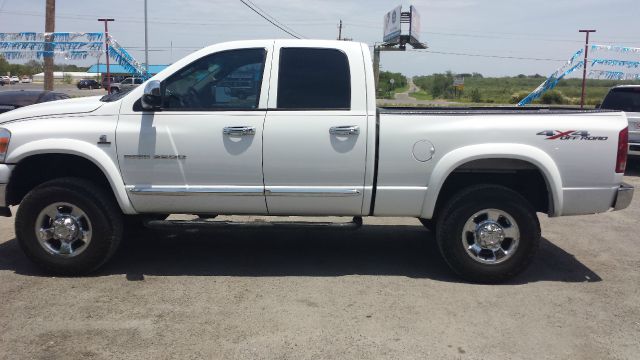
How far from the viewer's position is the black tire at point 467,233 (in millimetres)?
4820

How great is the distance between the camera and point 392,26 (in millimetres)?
46906

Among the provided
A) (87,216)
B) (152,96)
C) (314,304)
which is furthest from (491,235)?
(87,216)

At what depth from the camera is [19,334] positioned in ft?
12.6

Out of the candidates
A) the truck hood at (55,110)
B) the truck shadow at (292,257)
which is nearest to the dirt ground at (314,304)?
the truck shadow at (292,257)

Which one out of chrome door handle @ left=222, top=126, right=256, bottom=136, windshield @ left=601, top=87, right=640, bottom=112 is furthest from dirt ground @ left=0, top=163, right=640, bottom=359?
windshield @ left=601, top=87, right=640, bottom=112

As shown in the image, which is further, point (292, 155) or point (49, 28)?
point (49, 28)

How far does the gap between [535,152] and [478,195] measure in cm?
60

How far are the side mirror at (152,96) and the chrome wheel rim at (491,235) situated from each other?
290cm

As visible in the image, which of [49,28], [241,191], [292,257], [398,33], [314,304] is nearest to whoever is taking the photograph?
[314,304]

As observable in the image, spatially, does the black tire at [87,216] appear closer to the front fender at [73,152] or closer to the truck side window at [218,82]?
the front fender at [73,152]

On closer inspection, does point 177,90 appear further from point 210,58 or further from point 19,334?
point 19,334

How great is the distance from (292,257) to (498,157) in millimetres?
2268

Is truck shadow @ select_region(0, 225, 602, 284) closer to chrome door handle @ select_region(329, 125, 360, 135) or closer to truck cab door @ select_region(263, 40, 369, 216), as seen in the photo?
truck cab door @ select_region(263, 40, 369, 216)

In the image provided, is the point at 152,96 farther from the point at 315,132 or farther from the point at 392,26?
the point at 392,26
